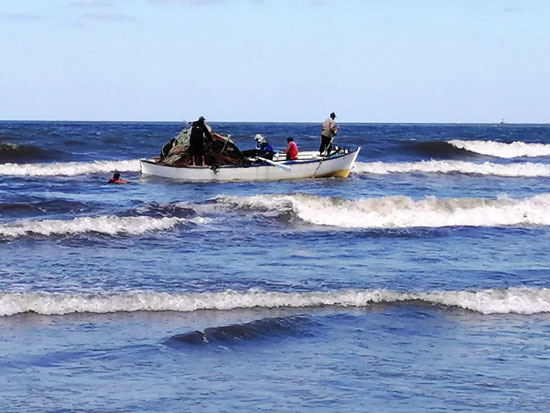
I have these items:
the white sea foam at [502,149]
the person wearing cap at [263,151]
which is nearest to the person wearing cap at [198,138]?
the person wearing cap at [263,151]

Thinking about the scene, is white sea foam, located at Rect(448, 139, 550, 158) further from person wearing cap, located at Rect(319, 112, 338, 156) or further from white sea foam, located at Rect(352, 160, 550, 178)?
person wearing cap, located at Rect(319, 112, 338, 156)

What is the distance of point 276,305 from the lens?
39.7 ft

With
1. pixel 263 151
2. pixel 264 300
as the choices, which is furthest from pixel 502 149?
pixel 264 300

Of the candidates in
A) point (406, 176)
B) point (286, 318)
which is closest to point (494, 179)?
point (406, 176)

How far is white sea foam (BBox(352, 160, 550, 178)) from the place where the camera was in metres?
39.9

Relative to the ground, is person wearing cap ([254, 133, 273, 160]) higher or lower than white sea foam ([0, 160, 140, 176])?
higher

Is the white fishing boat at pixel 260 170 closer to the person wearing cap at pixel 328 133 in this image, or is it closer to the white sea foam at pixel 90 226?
the person wearing cap at pixel 328 133

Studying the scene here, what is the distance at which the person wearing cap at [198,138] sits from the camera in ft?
96.5

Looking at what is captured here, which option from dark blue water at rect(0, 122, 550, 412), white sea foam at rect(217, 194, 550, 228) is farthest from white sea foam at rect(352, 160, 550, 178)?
dark blue water at rect(0, 122, 550, 412)

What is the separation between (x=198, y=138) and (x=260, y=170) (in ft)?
6.49

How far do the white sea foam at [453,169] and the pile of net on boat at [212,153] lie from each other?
28.3 feet

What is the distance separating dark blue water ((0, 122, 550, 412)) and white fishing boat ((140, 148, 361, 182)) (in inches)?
232

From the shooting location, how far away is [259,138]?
105 feet

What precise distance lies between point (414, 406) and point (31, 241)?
425 inches
